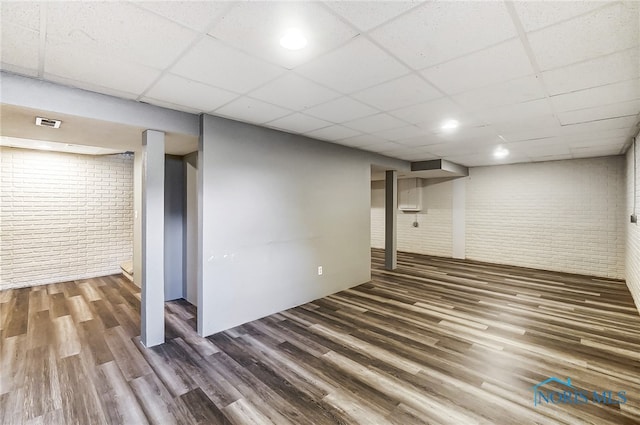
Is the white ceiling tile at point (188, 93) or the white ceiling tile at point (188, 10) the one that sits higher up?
the white ceiling tile at point (188, 93)

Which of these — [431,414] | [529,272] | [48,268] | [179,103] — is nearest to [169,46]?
[179,103]

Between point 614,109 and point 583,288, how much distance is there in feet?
12.3

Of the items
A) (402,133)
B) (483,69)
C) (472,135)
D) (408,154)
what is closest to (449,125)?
(402,133)

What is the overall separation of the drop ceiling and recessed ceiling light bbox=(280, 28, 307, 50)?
0.04 metres

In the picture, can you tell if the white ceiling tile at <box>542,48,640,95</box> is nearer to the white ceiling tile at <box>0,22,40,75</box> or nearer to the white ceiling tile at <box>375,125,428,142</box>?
the white ceiling tile at <box>375,125,428,142</box>

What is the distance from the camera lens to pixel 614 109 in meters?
2.94

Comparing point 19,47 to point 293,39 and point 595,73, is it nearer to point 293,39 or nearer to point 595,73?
point 293,39

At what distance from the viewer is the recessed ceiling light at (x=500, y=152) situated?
16.9 ft

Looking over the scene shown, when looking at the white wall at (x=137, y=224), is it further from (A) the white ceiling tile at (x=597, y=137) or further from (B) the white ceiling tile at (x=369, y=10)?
(A) the white ceiling tile at (x=597, y=137)

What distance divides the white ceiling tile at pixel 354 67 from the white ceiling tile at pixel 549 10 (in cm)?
74

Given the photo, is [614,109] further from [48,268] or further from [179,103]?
[48,268]

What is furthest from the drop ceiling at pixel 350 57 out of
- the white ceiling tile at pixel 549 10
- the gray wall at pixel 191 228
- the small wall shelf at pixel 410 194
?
the small wall shelf at pixel 410 194

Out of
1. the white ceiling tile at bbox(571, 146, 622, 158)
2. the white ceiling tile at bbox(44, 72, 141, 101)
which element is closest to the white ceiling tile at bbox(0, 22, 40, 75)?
the white ceiling tile at bbox(44, 72, 141, 101)

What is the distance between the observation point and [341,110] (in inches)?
→ 121
